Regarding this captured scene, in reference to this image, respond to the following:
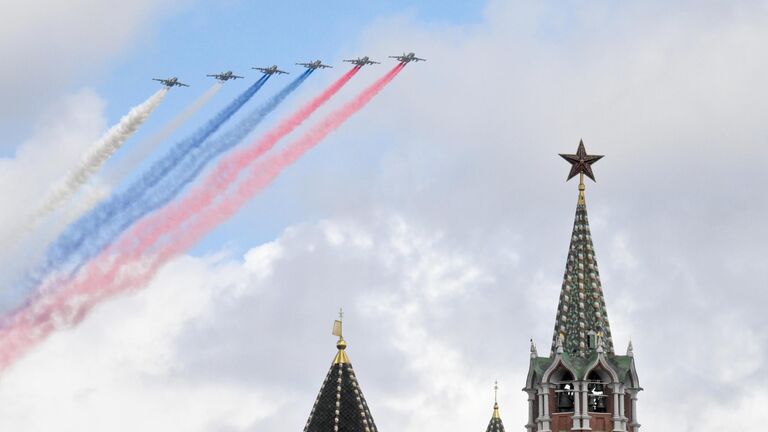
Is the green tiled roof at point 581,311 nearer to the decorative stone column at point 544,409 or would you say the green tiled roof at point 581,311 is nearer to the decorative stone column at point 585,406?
the decorative stone column at point 585,406

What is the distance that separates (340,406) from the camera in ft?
481

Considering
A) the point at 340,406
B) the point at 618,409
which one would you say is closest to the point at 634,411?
the point at 618,409

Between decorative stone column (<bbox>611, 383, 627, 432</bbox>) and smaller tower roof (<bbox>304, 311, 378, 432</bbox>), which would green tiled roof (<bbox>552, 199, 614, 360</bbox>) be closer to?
decorative stone column (<bbox>611, 383, 627, 432</bbox>)

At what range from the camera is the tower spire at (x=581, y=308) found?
15512cm

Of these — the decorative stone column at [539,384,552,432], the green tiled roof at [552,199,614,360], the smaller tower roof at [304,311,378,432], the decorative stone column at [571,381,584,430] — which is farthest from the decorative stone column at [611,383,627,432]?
the smaller tower roof at [304,311,378,432]

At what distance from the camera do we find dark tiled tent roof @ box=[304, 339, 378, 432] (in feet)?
479

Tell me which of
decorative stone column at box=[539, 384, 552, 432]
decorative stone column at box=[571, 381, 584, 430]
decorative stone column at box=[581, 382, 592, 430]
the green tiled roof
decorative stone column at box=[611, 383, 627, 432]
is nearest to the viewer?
decorative stone column at box=[581, 382, 592, 430]

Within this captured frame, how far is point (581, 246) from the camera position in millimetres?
157875

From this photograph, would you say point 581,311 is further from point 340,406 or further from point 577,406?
point 340,406

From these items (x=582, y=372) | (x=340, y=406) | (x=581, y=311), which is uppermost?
(x=581, y=311)

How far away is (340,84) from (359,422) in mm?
37570

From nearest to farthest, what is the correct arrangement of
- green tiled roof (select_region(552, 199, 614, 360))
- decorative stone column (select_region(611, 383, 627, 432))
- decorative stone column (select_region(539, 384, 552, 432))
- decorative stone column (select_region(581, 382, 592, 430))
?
decorative stone column (select_region(581, 382, 592, 430)) → decorative stone column (select_region(611, 383, 627, 432)) → decorative stone column (select_region(539, 384, 552, 432)) → green tiled roof (select_region(552, 199, 614, 360))

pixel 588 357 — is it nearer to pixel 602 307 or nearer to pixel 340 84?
pixel 602 307

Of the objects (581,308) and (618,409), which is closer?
(618,409)
